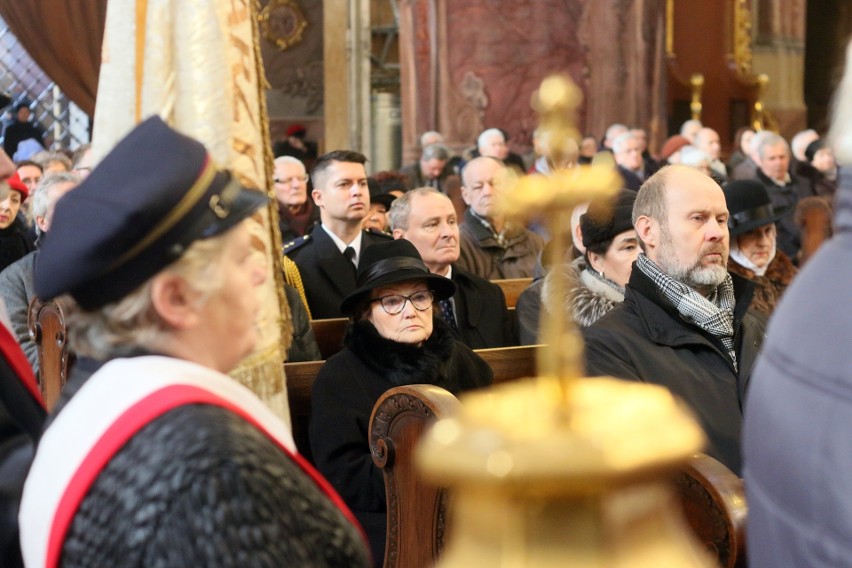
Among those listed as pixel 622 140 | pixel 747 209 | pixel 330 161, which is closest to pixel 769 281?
pixel 747 209

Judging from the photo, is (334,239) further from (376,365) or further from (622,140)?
(622,140)

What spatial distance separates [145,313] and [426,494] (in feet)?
5.95

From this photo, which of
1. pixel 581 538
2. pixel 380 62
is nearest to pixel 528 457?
pixel 581 538

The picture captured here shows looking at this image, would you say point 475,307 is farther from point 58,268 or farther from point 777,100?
point 777,100

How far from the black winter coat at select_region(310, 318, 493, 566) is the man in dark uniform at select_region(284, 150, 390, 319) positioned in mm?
1540

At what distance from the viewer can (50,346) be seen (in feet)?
15.7

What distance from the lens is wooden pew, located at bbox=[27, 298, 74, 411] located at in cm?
460

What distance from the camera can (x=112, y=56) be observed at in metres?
3.36

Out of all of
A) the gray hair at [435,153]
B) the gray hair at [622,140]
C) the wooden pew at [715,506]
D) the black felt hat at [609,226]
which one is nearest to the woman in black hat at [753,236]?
the black felt hat at [609,226]

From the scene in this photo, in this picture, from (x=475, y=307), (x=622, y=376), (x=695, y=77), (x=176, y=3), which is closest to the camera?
(x=176, y=3)

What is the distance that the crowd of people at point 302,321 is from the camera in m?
1.51

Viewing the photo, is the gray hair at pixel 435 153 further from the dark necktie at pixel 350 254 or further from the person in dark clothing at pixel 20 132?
the dark necktie at pixel 350 254

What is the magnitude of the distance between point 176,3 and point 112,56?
237 millimetres

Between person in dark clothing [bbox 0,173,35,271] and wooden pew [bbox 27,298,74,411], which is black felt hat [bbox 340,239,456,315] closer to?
wooden pew [bbox 27,298,74,411]
